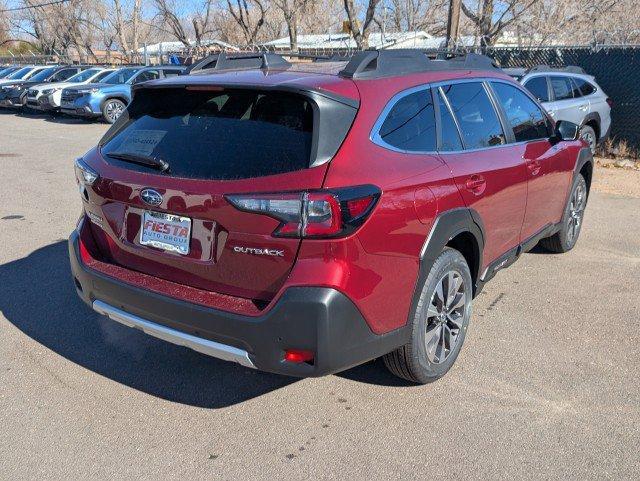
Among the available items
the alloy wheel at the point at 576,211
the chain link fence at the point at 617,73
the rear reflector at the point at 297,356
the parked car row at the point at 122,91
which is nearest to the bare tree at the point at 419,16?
the parked car row at the point at 122,91

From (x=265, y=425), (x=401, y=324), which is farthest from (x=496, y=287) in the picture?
(x=265, y=425)

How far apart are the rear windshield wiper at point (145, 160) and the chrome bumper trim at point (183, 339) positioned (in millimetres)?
792

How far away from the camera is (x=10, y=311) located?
15.2 feet

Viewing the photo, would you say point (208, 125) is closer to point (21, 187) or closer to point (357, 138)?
point (357, 138)

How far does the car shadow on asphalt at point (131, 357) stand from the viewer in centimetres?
361

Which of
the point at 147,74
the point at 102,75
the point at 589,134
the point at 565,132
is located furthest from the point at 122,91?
the point at 565,132

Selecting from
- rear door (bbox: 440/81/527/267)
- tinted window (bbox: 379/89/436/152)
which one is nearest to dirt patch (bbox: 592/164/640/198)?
rear door (bbox: 440/81/527/267)

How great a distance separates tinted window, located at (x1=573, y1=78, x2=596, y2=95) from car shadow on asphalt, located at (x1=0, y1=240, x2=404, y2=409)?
8.55 metres

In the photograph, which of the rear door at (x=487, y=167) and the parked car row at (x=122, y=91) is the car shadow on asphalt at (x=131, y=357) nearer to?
the rear door at (x=487, y=167)

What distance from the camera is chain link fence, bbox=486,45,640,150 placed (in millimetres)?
11711

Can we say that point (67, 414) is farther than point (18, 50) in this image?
No

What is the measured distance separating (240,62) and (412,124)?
142 cm

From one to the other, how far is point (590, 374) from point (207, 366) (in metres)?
2.35

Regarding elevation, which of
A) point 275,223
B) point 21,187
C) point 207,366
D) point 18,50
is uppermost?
point 275,223
